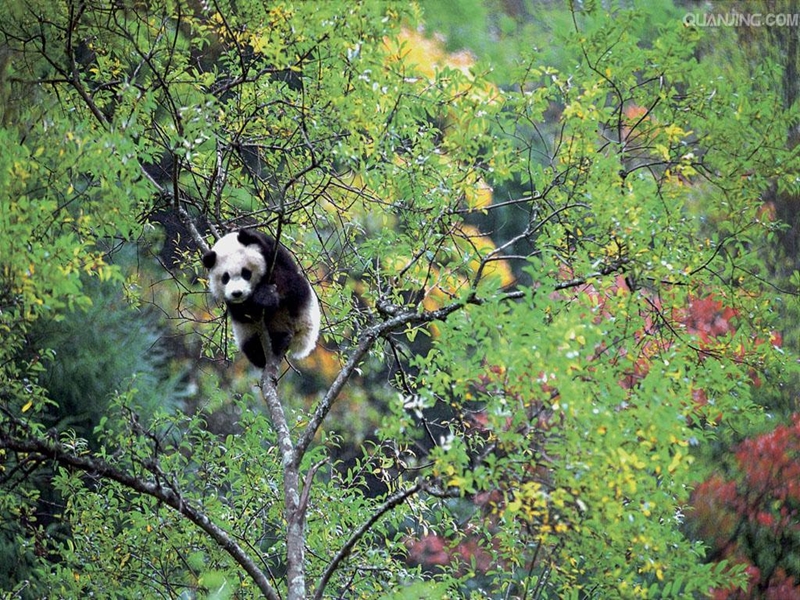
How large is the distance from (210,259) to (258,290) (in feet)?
1.16

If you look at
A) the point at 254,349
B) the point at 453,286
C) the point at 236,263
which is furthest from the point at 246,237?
the point at 453,286

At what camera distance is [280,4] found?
16.5 feet

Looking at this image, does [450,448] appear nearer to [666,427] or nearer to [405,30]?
[666,427]

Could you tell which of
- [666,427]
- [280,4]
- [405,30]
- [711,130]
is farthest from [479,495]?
[405,30]

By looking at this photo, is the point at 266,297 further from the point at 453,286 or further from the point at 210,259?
the point at 453,286

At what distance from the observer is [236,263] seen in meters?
5.59

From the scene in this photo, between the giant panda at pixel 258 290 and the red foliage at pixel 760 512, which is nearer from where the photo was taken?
the giant panda at pixel 258 290

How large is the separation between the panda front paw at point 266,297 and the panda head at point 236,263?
2.2 inches

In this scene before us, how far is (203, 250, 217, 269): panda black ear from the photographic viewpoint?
554cm

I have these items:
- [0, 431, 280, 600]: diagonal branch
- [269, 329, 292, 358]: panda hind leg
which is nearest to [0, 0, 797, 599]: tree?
[0, 431, 280, 600]: diagonal branch

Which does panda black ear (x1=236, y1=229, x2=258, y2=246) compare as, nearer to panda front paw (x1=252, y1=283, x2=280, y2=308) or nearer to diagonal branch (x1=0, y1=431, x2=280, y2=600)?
panda front paw (x1=252, y1=283, x2=280, y2=308)

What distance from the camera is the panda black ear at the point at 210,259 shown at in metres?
5.54

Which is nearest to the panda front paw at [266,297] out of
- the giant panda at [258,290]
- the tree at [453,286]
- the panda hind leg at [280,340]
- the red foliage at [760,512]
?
the giant panda at [258,290]

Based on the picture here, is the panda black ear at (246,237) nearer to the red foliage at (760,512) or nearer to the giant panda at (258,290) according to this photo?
the giant panda at (258,290)
